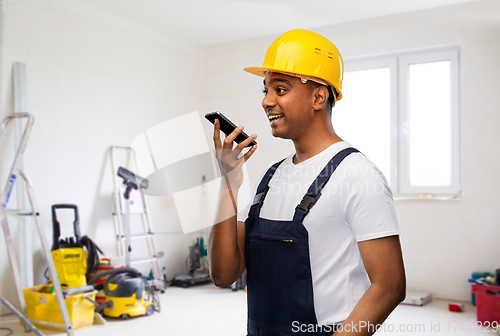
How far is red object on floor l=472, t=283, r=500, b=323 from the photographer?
3.38m

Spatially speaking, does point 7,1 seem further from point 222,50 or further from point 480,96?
point 480,96

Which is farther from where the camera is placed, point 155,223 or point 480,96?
point 155,223

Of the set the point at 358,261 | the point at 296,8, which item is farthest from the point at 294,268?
the point at 296,8

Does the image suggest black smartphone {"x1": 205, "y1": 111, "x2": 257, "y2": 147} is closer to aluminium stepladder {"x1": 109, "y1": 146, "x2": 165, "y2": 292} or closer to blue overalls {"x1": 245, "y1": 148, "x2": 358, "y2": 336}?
blue overalls {"x1": 245, "y1": 148, "x2": 358, "y2": 336}

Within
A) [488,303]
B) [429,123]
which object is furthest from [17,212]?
[429,123]

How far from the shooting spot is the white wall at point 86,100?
12.6 feet

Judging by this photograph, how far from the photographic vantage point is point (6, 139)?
3.69 metres

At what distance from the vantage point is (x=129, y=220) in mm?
4277

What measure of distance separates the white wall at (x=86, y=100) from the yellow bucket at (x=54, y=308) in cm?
40

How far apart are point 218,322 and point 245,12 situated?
9.88ft

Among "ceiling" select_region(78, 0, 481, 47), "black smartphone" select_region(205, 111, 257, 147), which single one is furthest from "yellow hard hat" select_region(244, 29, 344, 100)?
"ceiling" select_region(78, 0, 481, 47)

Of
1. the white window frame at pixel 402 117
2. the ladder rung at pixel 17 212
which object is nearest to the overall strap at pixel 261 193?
the ladder rung at pixel 17 212

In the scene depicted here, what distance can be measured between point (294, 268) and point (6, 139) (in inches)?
133

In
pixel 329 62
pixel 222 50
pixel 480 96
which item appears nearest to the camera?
pixel 329 62
